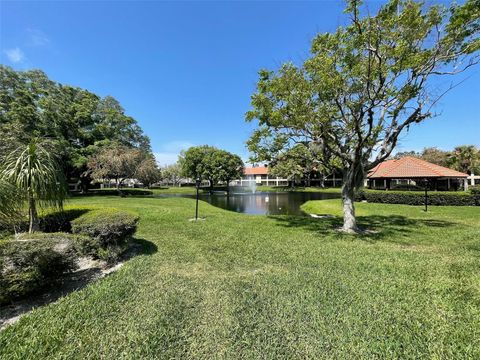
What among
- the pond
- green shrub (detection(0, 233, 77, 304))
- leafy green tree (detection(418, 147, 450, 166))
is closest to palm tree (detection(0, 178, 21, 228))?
green shrub (detection(0, 233, 77, 304))

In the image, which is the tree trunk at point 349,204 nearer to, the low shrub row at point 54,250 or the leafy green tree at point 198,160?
the low shrub row at point 54,250

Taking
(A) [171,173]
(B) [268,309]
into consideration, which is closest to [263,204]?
(B) [268,309]

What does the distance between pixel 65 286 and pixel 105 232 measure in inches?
49.7

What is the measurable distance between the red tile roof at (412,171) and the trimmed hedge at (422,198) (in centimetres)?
379

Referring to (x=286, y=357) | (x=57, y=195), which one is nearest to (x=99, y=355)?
(x=286, y=357)

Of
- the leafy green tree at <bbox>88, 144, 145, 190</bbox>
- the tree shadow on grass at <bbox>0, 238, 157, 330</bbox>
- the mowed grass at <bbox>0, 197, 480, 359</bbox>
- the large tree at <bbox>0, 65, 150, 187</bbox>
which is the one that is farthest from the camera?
the leafy green tree at <bbox>88, 144, 145, 190</bbox>

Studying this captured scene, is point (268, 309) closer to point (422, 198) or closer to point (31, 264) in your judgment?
point (31, 264)

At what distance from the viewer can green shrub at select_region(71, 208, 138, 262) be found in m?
5.07

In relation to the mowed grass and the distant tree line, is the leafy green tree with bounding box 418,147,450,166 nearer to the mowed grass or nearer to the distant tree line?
the mowed grass

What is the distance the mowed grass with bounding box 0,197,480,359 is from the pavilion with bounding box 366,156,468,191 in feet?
70.5

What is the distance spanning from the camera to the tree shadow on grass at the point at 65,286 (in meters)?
3.33

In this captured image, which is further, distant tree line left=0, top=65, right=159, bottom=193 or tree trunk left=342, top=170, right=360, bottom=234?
distant tree line left=0, top=65, right=159, bottom=193

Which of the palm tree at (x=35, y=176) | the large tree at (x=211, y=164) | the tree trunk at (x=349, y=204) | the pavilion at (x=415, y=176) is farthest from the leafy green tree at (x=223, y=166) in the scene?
the palm tree at (x=35, y=176)

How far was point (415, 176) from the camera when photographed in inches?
947
